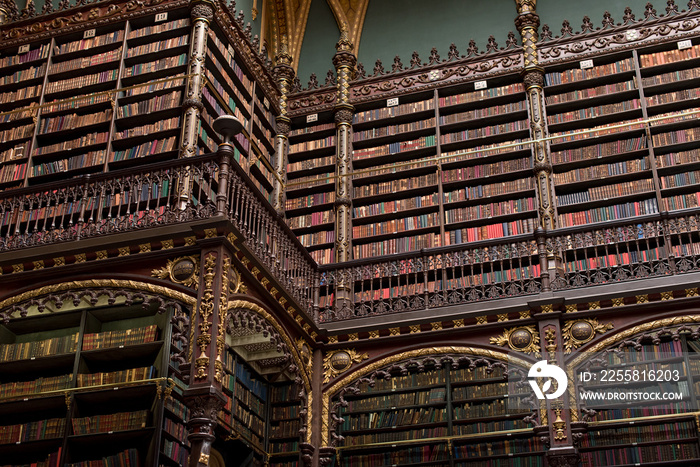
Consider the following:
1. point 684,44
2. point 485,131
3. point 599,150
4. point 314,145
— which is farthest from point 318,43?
point 684,44

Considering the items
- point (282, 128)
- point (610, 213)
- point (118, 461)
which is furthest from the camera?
point (282, 128)

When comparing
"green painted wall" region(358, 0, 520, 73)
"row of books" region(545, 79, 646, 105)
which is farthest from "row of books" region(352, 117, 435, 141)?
"row of books" region(545, 79, 646, 105)

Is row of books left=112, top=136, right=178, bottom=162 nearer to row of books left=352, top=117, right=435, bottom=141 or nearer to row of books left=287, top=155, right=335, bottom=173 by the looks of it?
row of books left=287, top=155, right=335, bottom=173

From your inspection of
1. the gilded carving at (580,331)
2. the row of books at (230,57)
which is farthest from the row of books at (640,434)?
the row of books at (230,57)

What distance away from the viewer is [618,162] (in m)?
7.84

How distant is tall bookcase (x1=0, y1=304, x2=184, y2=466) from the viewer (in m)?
5.97

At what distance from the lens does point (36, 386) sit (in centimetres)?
632

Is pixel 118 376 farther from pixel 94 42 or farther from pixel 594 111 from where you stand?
pixel 594 111

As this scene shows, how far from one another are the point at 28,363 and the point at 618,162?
5215 mm

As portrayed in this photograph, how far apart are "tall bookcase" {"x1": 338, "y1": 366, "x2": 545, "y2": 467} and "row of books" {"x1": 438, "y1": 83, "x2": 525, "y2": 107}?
2.78 meters

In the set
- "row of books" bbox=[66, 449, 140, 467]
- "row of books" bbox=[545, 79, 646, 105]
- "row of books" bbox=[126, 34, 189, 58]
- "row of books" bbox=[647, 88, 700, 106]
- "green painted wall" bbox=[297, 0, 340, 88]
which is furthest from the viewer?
"green painted wall" bbox=[297, 0, 340, 88]

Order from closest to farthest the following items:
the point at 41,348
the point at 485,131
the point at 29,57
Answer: the point at 41,348 → the point at 29,57 → the point at 485,131

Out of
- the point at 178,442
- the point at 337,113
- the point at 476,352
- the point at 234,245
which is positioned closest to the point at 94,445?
the point at 178,442

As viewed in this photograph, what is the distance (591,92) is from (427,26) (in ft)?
6.63
